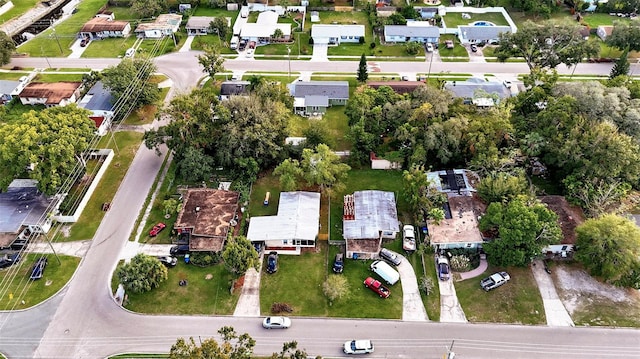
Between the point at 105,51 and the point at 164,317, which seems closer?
the point at 164,317

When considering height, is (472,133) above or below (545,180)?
above

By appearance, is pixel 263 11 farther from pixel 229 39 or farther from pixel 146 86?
pixel 146 86

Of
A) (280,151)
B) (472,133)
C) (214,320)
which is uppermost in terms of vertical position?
(472,133)

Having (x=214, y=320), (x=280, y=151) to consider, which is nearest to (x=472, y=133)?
(x=280, y=151)

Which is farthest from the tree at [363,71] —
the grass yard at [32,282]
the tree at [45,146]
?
the grass yard at [32,282]

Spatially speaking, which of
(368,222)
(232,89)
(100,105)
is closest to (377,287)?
(368,222)
